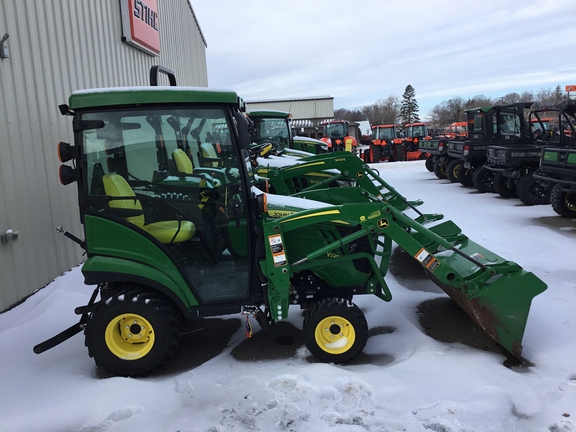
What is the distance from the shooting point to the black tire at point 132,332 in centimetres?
344

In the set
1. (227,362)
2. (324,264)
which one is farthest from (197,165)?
(227,362)

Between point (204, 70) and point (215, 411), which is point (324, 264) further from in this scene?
point (204, 70)

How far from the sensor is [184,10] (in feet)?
50.8

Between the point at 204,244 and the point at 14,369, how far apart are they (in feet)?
6.02

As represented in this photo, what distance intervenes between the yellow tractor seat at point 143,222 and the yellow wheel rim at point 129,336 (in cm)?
64

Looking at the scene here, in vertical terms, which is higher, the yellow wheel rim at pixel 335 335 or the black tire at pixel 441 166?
the black tire at pixel 441 166

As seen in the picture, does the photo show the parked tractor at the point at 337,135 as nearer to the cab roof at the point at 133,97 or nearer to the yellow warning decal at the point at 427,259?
the yellow warning decal at the point at 427,259

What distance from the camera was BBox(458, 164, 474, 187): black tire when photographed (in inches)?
520

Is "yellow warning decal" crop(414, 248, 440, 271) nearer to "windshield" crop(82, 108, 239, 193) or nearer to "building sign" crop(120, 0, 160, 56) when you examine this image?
"windshield" crop(82, 108, 239, 193)

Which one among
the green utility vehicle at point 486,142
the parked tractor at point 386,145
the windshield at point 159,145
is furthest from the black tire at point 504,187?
the parked tractor at point 386,145

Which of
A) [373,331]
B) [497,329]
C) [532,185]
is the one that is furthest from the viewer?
[532,185]

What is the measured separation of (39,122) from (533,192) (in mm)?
9413

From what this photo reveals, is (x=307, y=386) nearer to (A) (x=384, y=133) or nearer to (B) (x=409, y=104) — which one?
(A) (x=384, y=133)

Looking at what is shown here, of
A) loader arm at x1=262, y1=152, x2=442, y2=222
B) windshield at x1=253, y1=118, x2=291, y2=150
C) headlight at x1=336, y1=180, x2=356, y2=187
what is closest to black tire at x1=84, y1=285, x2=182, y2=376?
loader arm at x1=262, y1=152, x2=442, y2=222
